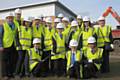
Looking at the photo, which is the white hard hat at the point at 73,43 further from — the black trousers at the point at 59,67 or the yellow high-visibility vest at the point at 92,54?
the black trousers at the point at 59,67

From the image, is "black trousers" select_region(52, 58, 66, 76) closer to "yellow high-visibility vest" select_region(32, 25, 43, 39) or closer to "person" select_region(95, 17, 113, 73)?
"yellow high-visibility vest" select_region(32, 25, 43, 39)

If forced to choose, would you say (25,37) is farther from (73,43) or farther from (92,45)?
(92,45)

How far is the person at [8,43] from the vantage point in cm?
1086

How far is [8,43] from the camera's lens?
10.9 m

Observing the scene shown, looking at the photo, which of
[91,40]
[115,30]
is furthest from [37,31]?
[115,30]

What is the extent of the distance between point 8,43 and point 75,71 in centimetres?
213

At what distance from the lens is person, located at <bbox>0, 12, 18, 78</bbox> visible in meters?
10.9

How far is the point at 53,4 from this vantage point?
29.6 metres

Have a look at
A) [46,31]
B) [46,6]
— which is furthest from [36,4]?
[46,31]

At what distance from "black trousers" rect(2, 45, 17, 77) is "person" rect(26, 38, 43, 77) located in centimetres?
52

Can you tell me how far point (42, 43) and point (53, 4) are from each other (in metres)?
18.6

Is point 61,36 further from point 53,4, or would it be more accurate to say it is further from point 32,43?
point 53,4

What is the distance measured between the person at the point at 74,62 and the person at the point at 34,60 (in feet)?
2.81

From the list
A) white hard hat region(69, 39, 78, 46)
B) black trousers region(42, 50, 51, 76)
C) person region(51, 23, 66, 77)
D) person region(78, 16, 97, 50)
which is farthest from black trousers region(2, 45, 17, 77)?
person region(78, 16, 97, 50)
